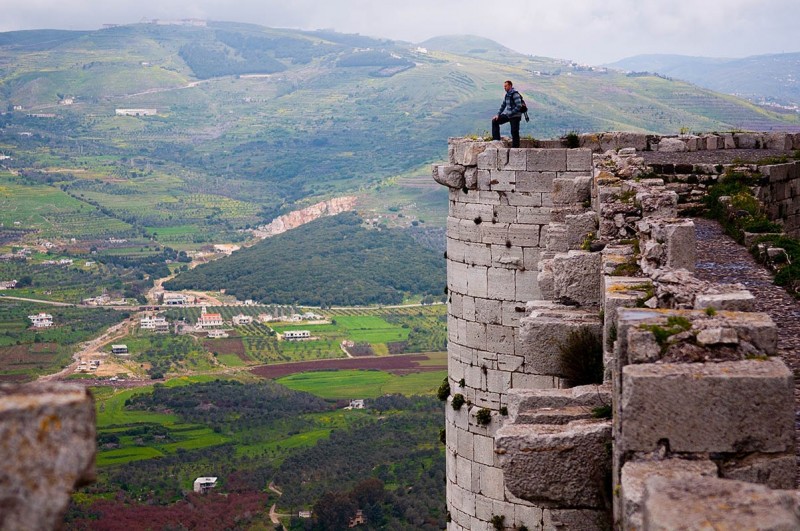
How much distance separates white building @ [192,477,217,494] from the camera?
202 ft

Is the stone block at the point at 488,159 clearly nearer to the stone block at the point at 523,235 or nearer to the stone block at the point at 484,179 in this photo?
the stone block at the point at 484,179

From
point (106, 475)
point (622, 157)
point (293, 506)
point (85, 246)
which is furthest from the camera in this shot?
point (85, 246)

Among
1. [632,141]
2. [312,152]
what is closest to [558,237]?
[632,141]

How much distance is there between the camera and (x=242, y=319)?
335ft

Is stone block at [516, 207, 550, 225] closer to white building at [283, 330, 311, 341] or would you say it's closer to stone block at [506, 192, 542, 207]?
stone block at [506, 192, 542, 207]

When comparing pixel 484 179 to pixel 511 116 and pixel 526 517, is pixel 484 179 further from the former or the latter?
pixel 526 517

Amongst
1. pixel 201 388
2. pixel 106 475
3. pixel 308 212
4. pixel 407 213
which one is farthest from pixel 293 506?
pixel 308 212

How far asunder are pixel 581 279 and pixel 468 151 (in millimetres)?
5858

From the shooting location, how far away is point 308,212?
143 meters

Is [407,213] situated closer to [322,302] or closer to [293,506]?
[322,302]

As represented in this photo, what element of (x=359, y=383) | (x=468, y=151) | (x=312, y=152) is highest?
(x=468, y=151)

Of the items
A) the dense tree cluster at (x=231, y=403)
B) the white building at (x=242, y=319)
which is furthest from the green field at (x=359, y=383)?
the white building at (x=242, y=319)

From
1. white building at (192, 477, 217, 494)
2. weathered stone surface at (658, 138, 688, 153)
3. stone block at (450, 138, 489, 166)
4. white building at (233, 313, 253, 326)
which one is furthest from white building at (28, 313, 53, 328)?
stone block at (450, 138, 489, 166)

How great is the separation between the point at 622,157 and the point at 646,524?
13.5m
